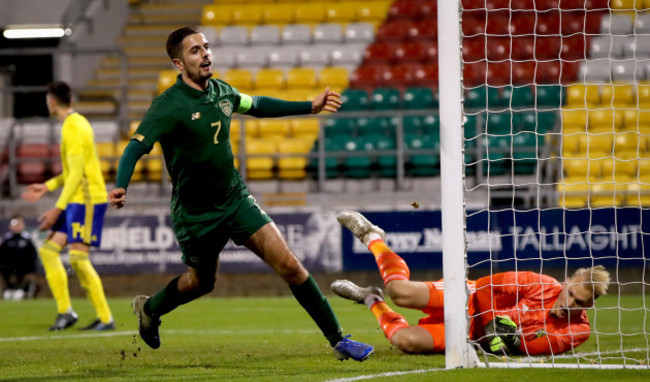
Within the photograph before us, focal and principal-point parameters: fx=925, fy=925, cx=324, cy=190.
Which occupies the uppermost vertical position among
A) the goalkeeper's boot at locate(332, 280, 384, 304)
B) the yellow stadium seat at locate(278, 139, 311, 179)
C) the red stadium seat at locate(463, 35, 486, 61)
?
the red stadium seat at locate(463, 35, 486, 61)

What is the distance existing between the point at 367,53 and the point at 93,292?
1067 centimetres

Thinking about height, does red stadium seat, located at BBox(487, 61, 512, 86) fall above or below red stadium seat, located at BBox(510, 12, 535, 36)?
below

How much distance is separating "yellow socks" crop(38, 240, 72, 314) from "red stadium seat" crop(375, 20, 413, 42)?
1070 centimetres

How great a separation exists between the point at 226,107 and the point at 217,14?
48.1ft

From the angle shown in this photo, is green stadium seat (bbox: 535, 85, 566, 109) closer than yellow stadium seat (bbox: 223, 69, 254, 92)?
Yes

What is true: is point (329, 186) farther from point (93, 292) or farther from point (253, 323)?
point (93, 292)

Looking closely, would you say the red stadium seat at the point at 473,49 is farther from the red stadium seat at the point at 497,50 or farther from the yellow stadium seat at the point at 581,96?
the yellow stadium seat at the point at 581,96

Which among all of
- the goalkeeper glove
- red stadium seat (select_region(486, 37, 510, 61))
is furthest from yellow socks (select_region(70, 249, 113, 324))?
red stadium seat (select_region(486, 37, 510, 61))

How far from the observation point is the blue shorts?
8609mm

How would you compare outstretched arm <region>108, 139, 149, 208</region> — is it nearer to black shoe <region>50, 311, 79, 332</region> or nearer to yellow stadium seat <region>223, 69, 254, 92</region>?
black shoe <region>50, 311, 79, 332</region>

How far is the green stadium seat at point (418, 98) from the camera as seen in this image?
1592cm

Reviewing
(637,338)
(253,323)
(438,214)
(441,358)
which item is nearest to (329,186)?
(438,214)

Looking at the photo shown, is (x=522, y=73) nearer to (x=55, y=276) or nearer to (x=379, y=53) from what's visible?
(x=379, y=53)

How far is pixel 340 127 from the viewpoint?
1569 cm
